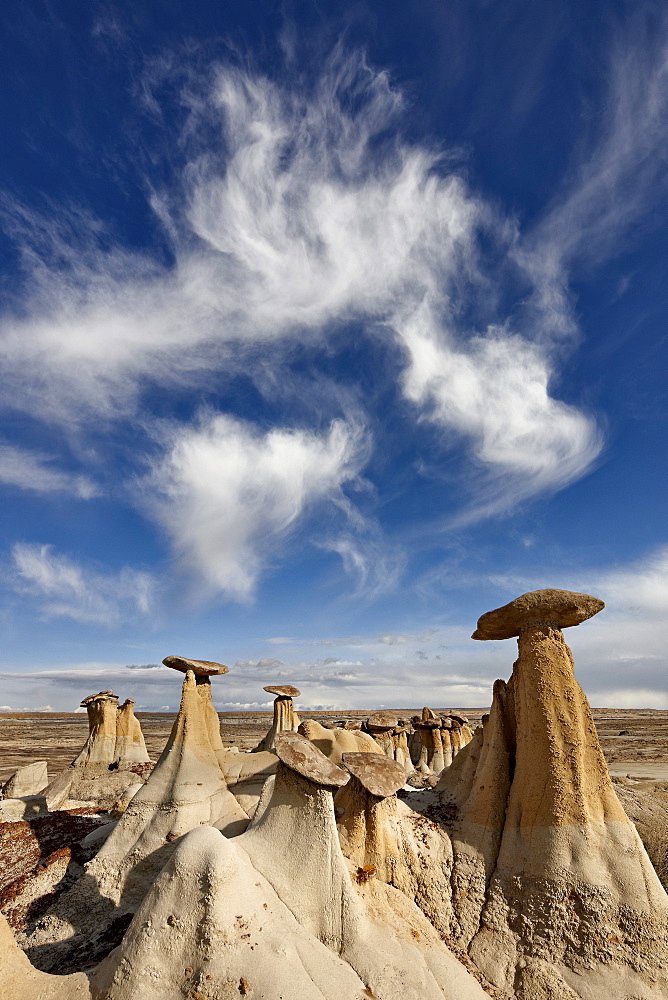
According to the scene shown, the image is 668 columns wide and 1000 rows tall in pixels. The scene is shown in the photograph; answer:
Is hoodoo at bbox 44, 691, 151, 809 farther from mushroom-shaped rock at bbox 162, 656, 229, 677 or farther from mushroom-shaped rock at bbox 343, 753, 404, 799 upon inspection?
mushroom-shaped rock at bbox 343, 753, 404, 799

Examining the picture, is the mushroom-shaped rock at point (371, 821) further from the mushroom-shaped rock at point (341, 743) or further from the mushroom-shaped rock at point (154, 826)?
the mushroom-shaped rock at point (341, 743)

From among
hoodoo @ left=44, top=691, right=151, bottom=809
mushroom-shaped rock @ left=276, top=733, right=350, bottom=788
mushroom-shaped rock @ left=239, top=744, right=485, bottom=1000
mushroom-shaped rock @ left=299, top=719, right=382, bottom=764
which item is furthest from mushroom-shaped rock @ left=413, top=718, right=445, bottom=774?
mushroom-shaped rock @ left=276, top=733, right=350, bottom=788

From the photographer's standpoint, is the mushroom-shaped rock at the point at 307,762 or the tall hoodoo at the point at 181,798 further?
the tall hoodoo at the point at 181,798

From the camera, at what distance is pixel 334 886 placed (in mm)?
6605

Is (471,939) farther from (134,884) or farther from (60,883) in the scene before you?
(60,883)

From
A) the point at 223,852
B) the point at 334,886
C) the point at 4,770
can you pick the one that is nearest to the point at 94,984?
the point at 223,852

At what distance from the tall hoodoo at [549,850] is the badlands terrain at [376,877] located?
0.08ft

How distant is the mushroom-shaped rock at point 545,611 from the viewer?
29.6 ft

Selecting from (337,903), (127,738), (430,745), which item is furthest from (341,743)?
(430,745)

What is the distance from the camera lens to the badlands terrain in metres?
5.55

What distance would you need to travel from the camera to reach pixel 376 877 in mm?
7477

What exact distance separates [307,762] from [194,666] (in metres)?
6.38

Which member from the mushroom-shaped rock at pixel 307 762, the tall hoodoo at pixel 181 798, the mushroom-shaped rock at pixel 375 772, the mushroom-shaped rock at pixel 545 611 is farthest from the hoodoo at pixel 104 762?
the mushroom-shaped rock at pixel 545 611

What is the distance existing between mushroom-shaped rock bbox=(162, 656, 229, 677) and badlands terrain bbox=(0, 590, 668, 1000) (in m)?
0.87
